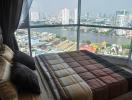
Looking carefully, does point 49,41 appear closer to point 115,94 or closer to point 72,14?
point 72,14

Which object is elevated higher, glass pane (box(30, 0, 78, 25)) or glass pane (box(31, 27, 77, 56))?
glass pane (box(30, 0, 78, 25))

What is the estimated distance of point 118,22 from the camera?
373 centimetres

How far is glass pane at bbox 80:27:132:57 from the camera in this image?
3.78 meters

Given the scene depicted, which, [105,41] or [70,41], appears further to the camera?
[70,41]

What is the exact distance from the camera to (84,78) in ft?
6.76

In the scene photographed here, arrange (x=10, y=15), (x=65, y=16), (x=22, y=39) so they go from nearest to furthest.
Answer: (x=10, y=15), (x=22, y=39), (x=65, y=16)

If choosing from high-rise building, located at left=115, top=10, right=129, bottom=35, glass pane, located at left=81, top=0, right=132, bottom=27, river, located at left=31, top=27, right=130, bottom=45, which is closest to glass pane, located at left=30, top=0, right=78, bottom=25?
river, located at left=31, top=27, right=130, bottom=45

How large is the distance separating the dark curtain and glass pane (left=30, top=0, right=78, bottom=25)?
2.47ft

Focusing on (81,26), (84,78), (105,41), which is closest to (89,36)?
(81,26)

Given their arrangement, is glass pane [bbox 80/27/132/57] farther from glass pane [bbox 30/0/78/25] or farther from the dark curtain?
the dark curtain

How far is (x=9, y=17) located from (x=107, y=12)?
232cm

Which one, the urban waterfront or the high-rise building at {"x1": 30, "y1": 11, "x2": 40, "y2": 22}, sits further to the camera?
the urban waterfront

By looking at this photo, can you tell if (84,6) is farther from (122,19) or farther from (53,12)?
(122,19)

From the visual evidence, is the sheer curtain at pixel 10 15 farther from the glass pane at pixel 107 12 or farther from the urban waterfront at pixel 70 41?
the glass pane at pixel 107 12
